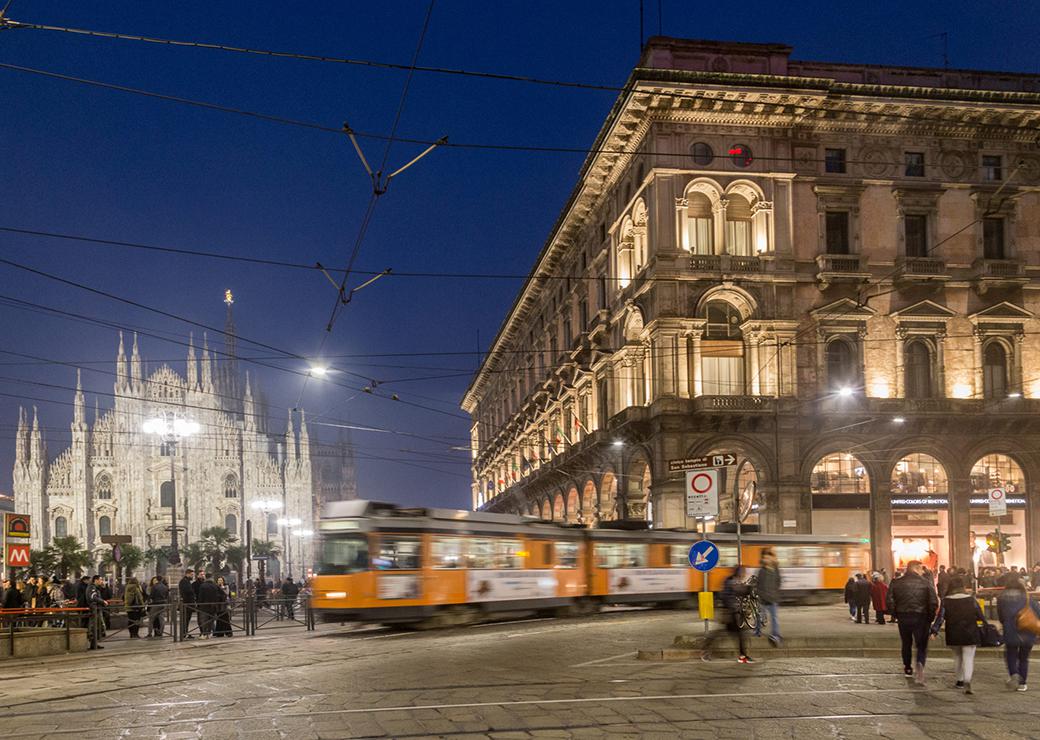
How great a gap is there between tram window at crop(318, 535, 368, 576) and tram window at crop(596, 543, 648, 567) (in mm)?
8500

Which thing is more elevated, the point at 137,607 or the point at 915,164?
the point at 915,164

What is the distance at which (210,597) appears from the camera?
2444 cm

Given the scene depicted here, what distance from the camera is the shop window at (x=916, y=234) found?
40.8 m

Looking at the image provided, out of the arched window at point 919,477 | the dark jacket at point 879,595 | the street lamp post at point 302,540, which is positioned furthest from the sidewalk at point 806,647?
the street lamp post at point 302,540

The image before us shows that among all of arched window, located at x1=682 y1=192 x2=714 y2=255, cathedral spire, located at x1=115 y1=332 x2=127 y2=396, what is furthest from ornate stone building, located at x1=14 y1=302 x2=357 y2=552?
arched window, located at x1=682 y1=192 x2=714 y2=255

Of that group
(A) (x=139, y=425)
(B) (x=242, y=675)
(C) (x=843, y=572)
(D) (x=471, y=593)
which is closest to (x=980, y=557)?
(C) (x=843, y=572)

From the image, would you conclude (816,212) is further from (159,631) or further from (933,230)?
(159,631)

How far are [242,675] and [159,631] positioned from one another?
Answer: 10690mm

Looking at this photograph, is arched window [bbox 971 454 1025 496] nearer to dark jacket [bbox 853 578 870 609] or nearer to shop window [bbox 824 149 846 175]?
shop window [bbox 824 149 846 175]

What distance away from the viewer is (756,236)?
130ft

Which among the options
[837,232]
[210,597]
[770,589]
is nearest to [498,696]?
[770,589]

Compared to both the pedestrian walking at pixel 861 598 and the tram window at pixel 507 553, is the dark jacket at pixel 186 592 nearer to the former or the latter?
the tram window at pixel 507 553

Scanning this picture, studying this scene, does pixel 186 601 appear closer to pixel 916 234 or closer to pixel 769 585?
pixel 769 585

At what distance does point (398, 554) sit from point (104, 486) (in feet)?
329
